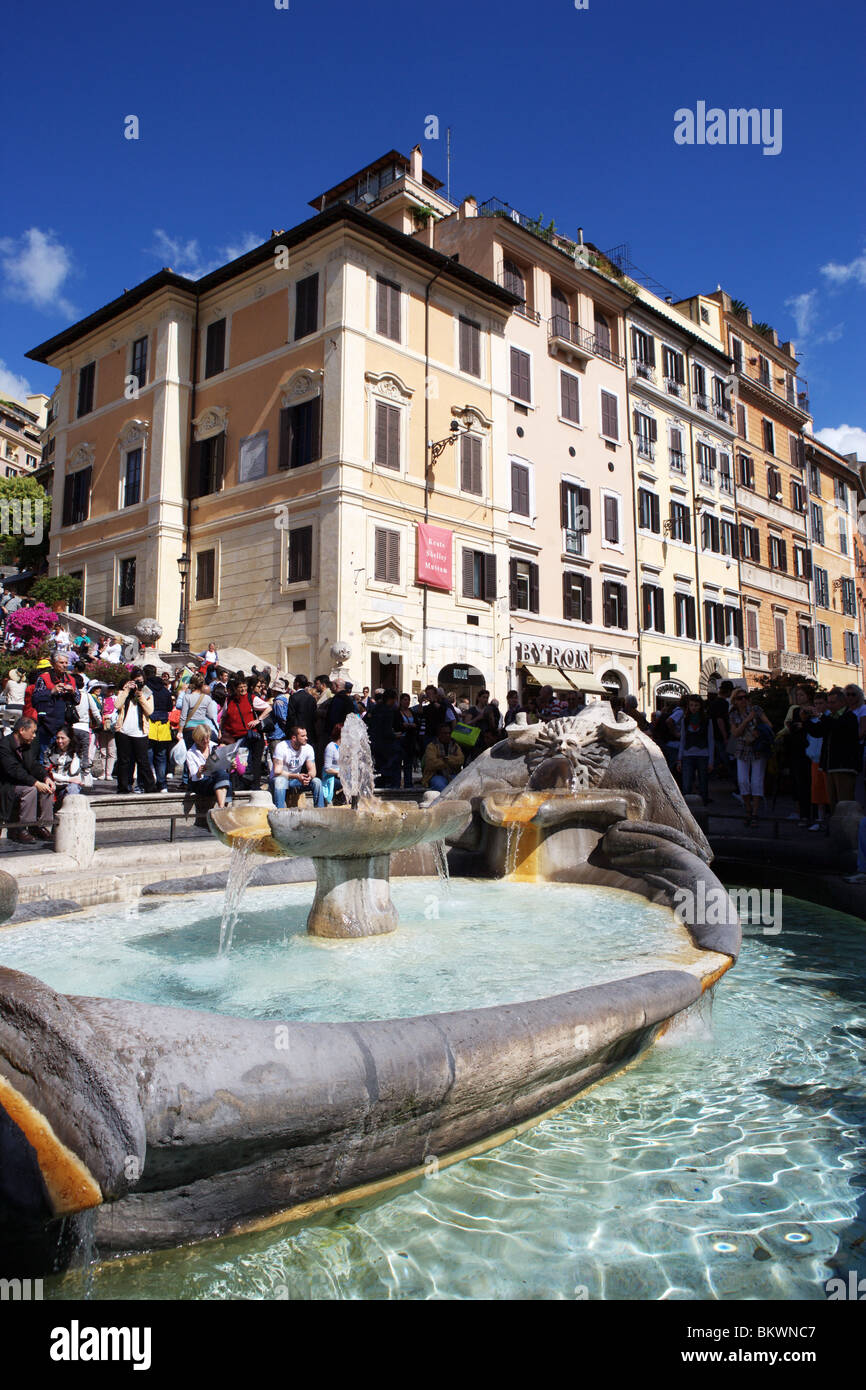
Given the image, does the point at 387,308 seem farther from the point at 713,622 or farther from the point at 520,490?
the point at 713,622

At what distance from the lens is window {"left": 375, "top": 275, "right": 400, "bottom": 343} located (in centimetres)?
2412

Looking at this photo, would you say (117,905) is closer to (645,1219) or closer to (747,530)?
(645,1219)

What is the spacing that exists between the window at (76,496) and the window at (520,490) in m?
14.7

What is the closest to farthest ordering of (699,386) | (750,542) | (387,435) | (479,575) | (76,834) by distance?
(76,834)
(387,435)
(479,575)
(699,386)
(750,542)

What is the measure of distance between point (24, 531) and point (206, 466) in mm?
12611

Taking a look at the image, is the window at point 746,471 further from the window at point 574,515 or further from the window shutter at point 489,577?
the window shutter at point 489,577

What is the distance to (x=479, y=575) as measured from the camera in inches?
1032

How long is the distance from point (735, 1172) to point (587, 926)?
1.96 m

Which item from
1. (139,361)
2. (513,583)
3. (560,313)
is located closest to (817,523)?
(560,313)

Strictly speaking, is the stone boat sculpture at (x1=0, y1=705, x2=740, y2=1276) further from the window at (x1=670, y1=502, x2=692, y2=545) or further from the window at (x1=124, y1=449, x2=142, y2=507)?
the window at (x1=670, y1=502, x2=692, y2=545)

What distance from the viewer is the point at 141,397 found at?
27781 mm

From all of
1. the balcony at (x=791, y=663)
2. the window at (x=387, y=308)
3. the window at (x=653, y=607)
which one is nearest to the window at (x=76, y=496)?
the window at (x=387, y=308)

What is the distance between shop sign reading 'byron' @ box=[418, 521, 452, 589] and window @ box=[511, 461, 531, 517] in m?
3.75

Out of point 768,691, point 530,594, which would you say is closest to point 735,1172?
point 768,691
